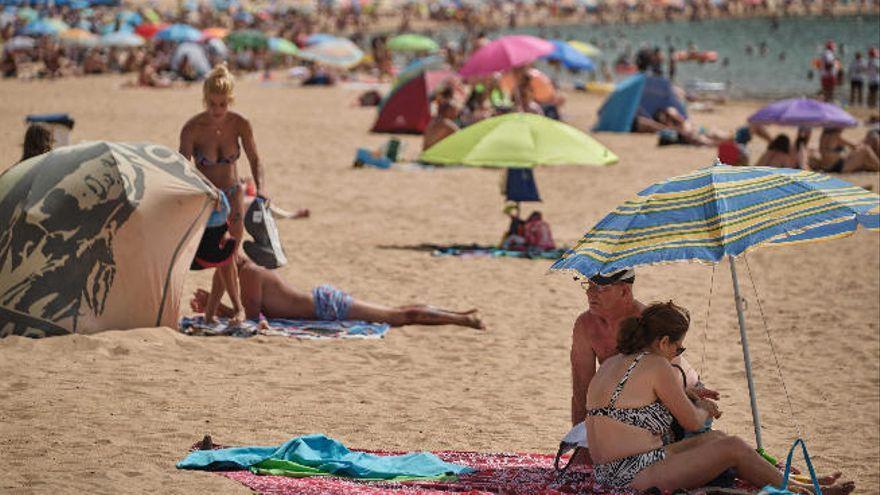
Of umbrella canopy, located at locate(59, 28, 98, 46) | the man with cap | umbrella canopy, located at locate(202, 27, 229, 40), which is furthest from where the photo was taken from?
umbrella canopy, located at locate(202, 27, 229, 40)

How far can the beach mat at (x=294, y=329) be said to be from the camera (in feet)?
28.7

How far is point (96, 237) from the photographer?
316 inches

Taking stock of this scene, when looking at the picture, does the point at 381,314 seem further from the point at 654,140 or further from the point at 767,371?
the point at 654,140

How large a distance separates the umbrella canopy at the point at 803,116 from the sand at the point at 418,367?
112 inches

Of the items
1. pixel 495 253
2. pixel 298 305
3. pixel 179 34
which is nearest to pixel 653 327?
pixel 298 305

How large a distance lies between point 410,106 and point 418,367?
15329 millimetres

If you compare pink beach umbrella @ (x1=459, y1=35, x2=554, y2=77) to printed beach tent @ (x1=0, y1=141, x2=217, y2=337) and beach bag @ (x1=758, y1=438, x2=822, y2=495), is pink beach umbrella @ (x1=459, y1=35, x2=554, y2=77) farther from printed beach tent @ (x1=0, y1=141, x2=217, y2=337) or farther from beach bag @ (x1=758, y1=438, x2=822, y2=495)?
beach bag @ (x1=758, y1=438, x2=822, y2=495)

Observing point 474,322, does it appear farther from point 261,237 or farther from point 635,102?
point 635,102

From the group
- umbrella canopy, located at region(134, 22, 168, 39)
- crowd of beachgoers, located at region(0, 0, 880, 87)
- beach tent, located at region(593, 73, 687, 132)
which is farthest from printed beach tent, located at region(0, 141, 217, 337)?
umbrella canopy, located at region(134, 22, 168, 39)

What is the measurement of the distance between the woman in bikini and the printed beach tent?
405 mm

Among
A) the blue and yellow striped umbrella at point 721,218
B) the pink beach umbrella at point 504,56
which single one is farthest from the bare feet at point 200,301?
the pink beach umbrella at point 504,56

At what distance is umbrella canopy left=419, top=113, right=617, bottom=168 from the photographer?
11109mm

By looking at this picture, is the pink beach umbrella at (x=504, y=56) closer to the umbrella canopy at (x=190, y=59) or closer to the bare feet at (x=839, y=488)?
the bare feet at (x=839, y=488)

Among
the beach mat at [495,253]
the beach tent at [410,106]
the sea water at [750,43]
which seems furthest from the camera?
the sea water at [750,43]
